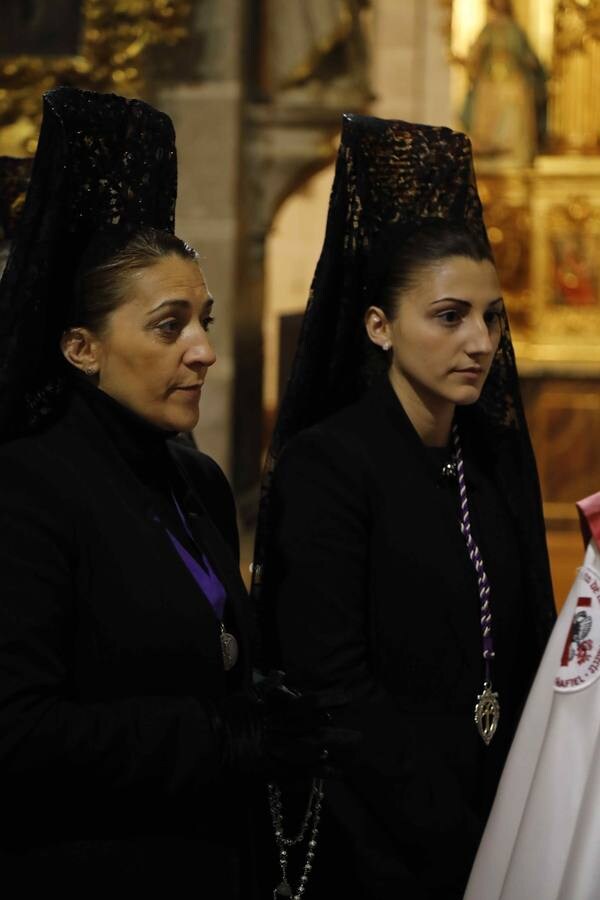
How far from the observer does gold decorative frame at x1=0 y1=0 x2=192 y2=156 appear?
7273 millimetres

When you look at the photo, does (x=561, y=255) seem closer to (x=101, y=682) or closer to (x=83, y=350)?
(x=83, y=350)

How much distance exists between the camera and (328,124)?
783 cm

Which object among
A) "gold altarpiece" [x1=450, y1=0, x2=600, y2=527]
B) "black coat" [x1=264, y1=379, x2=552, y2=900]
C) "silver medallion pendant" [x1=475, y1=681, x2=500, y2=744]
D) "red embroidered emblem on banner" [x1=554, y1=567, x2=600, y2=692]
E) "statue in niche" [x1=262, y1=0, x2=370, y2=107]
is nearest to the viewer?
"red embroidered emblem on banner" [x1=554, y1=567, x2=600, y2=692]

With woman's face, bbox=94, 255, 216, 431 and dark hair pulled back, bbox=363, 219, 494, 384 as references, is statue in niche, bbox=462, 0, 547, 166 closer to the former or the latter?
dark hair pulled back, bbox=363, 219, 494, 384

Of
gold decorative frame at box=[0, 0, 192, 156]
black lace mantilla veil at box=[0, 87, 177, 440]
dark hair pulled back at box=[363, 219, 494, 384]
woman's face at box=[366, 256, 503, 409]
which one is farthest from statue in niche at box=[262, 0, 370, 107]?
black lace mantilla veil at box=[0, 87, 177, 440]

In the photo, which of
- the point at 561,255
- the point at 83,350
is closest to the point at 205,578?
the point at 83,350

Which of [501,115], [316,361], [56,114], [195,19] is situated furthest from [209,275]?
[56,114]

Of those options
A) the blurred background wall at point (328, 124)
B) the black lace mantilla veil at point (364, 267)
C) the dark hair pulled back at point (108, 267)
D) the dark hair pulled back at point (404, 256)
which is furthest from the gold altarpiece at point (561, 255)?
the dark hair pulled back at point (108, 267)

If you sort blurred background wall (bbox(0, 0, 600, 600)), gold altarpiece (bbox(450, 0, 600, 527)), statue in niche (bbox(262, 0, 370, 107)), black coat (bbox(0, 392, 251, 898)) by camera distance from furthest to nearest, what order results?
1. gold altarpiece (bbox(450, 0, 600, 527))
2. statue in niche (bbox(262, 0, 370, 107))
3. blurred background wall (bbox(0, 0, 600, 600))
4. black coat (bbox(0, 392, 251, 898))

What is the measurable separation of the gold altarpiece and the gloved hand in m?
8.61

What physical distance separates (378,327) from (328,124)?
5.45 m

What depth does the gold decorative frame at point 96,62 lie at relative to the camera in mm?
7273

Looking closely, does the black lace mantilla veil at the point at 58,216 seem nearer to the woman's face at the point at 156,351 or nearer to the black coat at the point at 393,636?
the woman's face at the point at 156,351

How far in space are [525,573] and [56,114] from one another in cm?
107
